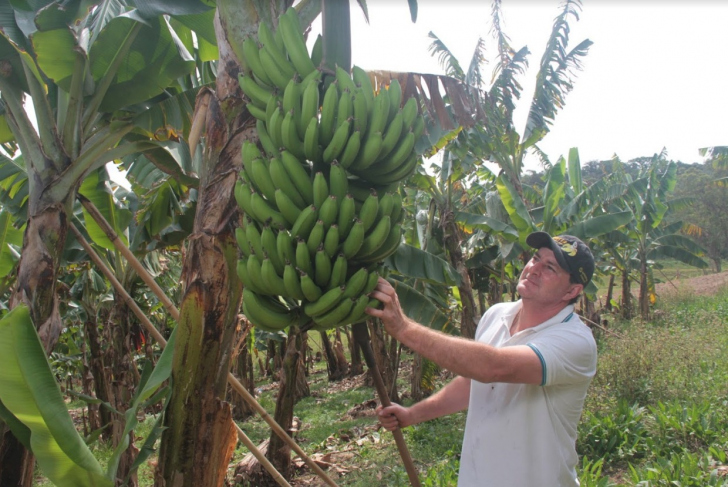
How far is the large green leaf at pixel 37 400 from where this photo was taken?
1.56 metres

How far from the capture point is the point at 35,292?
8.25 ft

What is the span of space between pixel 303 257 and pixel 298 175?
30 centimetres

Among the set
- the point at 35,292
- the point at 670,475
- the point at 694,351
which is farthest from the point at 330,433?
the point at 35,292

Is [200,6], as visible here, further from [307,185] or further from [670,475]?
[670,475]

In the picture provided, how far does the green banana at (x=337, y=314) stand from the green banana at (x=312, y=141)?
0.50 metres

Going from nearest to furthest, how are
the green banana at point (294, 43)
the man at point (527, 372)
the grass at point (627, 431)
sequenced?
the green banana at point (294, 43)
the man at point (527, 372)
the grass at point (627, 431)

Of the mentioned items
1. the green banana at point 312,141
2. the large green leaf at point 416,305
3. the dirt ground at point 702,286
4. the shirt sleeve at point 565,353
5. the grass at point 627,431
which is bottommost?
the dirt ground at point 702,286

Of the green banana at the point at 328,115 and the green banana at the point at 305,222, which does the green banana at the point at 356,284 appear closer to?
the green banana at the point at 305,222

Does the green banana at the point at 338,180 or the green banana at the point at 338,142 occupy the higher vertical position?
the green banana at the point at 338,142

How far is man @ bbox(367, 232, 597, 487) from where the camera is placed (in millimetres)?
1886

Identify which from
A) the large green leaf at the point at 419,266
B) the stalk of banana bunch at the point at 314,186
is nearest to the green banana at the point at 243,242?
the stalk of banana bunch at the point at 314,186

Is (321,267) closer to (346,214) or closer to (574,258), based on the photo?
(346,214)

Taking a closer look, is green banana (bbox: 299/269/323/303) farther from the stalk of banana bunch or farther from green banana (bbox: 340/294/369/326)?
green banana (bbox: 340/294/369/326)

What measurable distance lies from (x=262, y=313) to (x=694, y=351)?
25.9 ft
